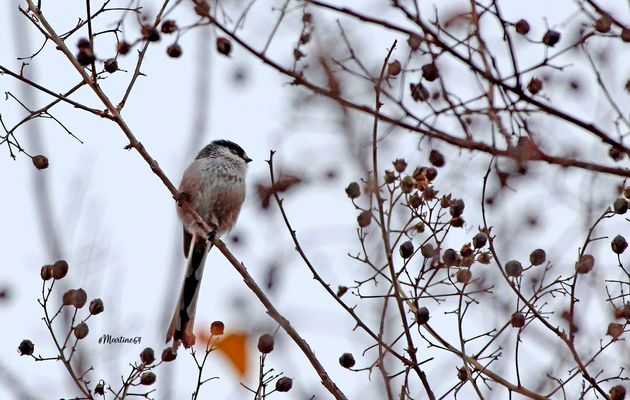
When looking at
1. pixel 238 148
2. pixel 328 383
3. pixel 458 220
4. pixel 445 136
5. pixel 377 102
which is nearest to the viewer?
pixel 445 136

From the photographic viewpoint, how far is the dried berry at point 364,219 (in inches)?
Answer: 104

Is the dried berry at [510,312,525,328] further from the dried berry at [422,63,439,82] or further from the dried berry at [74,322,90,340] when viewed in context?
the dried berry at [74,322,90,340]

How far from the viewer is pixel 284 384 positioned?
2.74 metres

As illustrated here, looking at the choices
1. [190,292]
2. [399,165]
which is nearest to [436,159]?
[399,165]

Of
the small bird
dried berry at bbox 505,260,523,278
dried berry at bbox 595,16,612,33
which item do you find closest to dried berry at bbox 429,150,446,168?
dried berry at bbox 505,260,523,278

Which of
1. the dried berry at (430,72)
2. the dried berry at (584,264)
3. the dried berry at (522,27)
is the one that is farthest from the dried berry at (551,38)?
the dried berry at (584,264)

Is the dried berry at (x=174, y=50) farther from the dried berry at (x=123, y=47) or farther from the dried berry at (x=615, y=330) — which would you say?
the dried berry at (x=615, y=330)

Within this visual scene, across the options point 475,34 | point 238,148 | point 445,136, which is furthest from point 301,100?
point 238,148

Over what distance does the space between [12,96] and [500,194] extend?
1.94 m

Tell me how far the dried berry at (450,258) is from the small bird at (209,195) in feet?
8.77

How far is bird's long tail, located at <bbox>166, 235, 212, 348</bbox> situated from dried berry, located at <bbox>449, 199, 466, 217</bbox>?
1.63 metres

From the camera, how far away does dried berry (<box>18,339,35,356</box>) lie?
2639 mm

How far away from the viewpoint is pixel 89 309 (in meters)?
2.87

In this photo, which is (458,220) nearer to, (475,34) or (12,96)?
(475,34)
